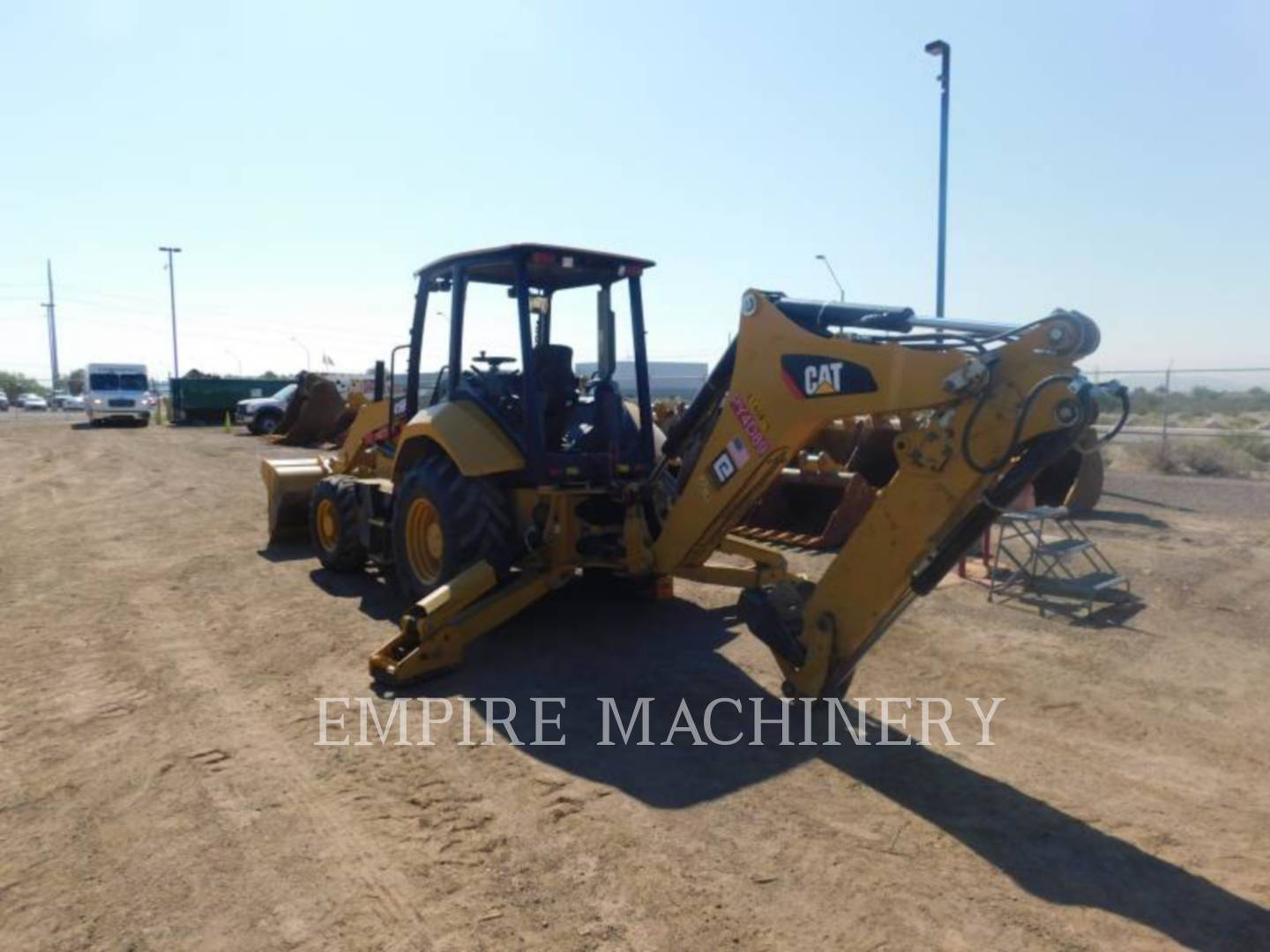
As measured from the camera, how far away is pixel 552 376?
679 cm

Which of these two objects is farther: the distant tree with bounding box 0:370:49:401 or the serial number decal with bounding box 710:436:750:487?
the distant tree with bounding box 0:370:49:401

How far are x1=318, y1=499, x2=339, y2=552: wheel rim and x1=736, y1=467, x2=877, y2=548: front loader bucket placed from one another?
4378 millimetres

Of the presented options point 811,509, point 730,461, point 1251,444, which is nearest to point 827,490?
point 811,509

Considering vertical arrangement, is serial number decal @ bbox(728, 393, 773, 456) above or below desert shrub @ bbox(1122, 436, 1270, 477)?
above

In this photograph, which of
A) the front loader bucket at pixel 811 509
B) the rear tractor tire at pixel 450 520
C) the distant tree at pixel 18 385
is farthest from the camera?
the distant tree at pixel 18 385

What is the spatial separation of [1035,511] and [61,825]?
7060 mm

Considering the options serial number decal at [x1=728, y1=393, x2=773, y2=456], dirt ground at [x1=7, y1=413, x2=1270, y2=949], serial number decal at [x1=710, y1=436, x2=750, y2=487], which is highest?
serial number decal at [x1=728, y1=393, x2=773, y2=456]

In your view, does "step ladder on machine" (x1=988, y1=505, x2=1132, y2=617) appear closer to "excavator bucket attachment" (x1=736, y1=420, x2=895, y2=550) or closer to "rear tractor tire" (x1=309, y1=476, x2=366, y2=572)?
"excavator bucket attachment" (x1=736, y1=420, x2=895, y2=550)

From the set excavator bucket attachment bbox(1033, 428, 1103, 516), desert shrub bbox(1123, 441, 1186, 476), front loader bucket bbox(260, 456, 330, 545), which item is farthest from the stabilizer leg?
desert shrub bbox(1123, 441, 1186, 476)

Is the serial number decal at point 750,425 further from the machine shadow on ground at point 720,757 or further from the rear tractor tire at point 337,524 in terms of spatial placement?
the rear tractor tire at point 337,524

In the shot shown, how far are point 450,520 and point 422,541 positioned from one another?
31.6 inches

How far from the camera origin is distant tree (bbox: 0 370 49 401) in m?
87.8

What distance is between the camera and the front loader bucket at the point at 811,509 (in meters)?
9.52

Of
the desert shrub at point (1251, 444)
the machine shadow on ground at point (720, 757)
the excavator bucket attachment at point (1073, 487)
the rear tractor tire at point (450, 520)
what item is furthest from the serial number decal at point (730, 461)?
the desert shrub at point (1251, 444)
